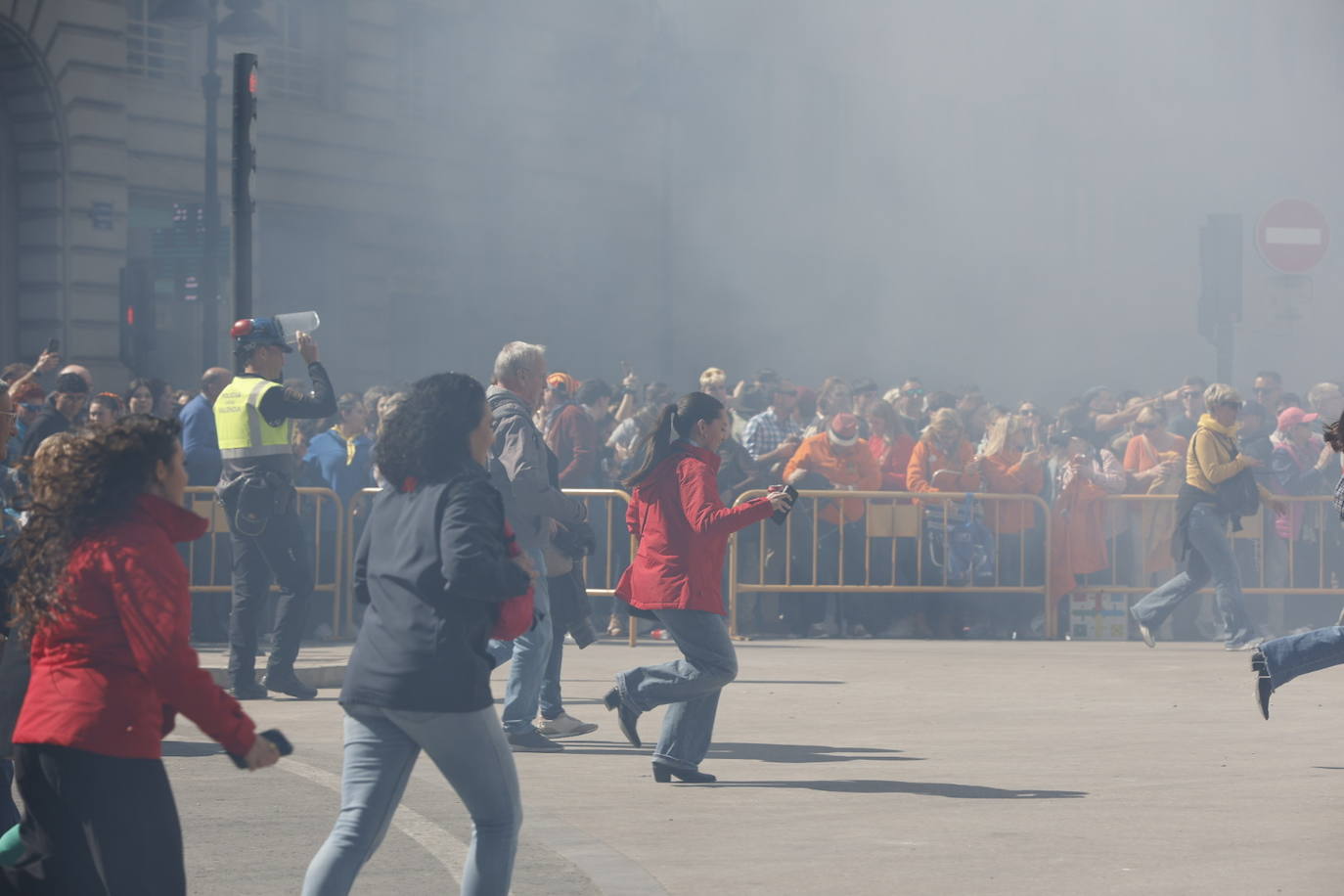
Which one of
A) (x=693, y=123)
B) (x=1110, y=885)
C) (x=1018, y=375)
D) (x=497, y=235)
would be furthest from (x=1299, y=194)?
(x=1110, y=885)

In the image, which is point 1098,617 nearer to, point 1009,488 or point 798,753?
point 1009,488

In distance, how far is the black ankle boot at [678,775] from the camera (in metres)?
7.60

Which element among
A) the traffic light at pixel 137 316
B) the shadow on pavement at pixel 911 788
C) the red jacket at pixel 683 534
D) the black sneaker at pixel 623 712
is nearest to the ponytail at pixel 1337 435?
the shadow on pavement at pixel 911 788

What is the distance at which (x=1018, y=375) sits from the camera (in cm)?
3056

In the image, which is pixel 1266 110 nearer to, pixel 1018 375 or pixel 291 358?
pixel 1018 375

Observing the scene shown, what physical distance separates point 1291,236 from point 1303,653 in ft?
27.3

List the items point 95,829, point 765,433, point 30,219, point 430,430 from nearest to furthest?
1. point 95,829
2. point 430,430
3. point 765,433
4. point 30,219

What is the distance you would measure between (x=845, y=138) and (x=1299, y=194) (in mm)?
6347

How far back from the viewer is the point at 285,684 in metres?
10.0

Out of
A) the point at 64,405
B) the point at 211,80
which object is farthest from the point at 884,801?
the point at 211,80

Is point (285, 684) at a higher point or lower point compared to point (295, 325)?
lower

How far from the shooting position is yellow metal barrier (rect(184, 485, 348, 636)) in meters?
13.3

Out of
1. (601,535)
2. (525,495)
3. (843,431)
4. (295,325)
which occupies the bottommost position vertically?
(601,535)

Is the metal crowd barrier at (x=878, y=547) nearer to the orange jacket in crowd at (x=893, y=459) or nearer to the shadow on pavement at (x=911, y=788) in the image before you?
the orange jacket in crowd at (x=893, y=459)
